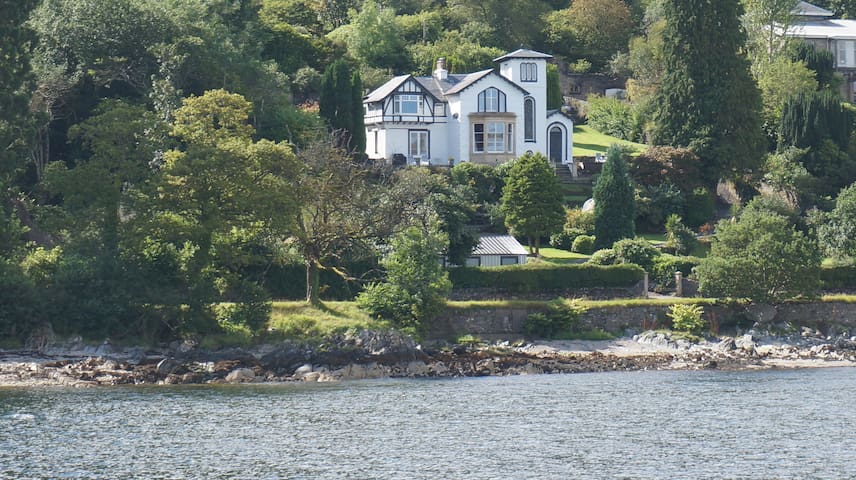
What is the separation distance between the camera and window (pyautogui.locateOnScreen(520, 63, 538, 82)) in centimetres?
8200

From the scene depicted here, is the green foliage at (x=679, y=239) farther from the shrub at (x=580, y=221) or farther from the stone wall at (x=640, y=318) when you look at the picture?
the stone wall at (x=640, y=318)

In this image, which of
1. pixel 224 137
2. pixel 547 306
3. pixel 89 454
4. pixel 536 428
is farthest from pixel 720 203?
pixel 89 454

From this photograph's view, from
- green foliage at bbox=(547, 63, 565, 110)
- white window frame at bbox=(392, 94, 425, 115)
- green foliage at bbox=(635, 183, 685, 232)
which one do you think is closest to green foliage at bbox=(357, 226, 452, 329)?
green foliage at bbox=(635, 183, 685, 232)

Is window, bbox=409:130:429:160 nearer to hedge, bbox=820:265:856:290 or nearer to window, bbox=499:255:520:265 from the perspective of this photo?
window, bbox=499:255:520:265

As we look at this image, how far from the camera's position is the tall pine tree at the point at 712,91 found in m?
77.1

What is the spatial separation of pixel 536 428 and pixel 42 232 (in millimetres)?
26949

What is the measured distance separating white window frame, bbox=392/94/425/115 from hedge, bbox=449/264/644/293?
22167 millimetres

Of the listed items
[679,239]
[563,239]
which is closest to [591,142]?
[563,239]

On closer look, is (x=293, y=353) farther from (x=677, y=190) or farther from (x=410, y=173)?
(x=677, y=190)

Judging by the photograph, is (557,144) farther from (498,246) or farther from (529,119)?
(498,246)

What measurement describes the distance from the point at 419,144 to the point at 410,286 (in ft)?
88.5

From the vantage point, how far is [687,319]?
56.2 meters

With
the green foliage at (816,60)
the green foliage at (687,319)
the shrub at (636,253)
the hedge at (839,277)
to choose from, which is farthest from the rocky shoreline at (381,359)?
the green foliage at (816,60)

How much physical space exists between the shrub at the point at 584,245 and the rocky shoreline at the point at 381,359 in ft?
41.1
